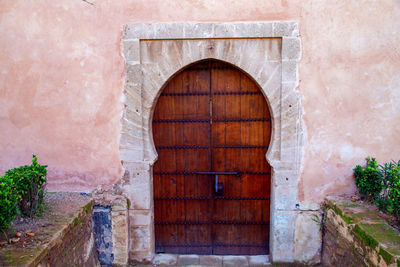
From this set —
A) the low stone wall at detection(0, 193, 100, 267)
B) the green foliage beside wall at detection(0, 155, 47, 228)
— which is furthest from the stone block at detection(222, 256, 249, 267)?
the green foliage beside wall at detection(0, 155, 47, 228)

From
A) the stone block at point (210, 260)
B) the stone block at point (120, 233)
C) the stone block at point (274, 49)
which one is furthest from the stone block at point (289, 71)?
the stone block at point (120, 233)

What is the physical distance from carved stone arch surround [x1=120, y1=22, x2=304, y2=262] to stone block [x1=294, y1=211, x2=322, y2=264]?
88mm

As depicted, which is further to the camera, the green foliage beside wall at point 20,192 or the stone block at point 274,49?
the stone block at point 274,49

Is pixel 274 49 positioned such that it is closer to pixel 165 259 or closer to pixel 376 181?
pixel 376 181

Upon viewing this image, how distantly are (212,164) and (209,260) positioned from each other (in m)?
1.46

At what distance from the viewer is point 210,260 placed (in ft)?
14.3

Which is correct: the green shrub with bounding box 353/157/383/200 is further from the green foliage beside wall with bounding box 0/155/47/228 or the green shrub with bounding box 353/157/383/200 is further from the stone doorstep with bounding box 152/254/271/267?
the green foliage beside wall with bounding box 0/155/47/228

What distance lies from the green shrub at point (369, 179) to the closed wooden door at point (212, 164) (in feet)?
3.94

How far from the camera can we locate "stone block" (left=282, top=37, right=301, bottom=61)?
375 centimetres

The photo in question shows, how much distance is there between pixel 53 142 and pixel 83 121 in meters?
0.54

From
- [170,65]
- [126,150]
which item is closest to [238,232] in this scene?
[126,150]

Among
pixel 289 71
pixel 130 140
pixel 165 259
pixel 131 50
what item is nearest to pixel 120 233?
pixel 165 259

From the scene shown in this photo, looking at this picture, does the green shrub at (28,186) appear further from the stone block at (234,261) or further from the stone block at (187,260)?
the stone block at (234,261)

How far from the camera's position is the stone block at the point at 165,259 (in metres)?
4.29
